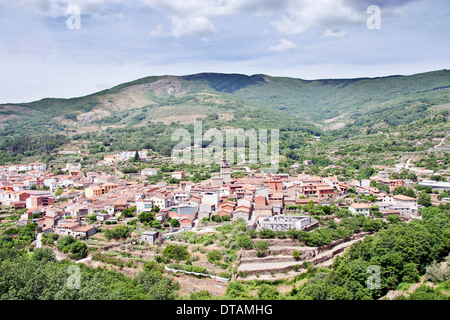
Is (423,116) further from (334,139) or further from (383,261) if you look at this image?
(383,261)

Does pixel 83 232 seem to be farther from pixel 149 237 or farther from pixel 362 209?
pixel 362 209

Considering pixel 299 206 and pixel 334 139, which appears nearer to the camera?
pixel 299 206
